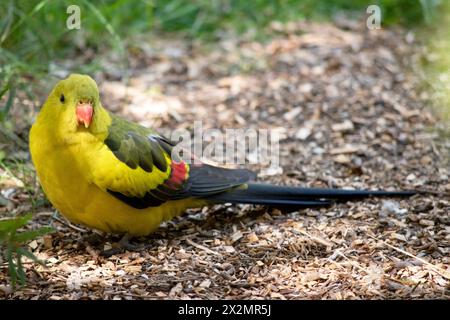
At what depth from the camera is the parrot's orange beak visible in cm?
385

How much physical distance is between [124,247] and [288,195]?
1.10 metres

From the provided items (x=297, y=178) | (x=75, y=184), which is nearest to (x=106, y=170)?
(x=75, y=184)

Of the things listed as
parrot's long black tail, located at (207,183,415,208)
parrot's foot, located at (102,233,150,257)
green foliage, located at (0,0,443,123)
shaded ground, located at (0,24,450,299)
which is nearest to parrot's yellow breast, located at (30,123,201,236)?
parrot's foot, located at (102,233,150,257)

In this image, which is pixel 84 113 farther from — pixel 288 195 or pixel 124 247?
pixel 288 195

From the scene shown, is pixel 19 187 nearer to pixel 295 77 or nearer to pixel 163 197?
pixel 163 197

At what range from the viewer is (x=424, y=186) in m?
4.79

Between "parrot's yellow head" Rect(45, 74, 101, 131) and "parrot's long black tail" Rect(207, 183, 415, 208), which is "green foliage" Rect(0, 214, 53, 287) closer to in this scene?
"parrot's yellow head" Rect(45, 74, 101, 131)

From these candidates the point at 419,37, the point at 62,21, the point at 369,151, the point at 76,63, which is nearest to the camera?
the point at 369,151

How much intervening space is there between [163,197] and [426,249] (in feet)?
4.97

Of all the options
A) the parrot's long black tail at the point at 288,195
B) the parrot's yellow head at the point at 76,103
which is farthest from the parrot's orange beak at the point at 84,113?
the parrot's long black tail at the point at 288,195

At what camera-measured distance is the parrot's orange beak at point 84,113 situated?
12.6 ft

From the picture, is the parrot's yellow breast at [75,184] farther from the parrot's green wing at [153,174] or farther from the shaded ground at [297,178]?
the shaded ground at [297,178]
